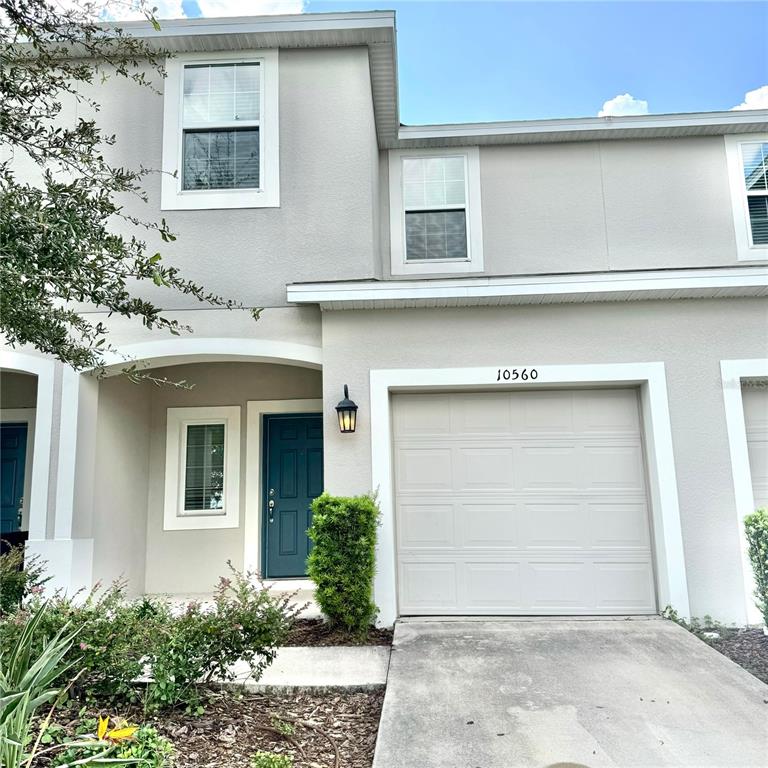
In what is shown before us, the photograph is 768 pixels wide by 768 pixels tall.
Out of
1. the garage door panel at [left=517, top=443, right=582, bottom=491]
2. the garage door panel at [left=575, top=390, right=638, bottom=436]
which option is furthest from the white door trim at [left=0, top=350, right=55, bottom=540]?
the garage door panel at [left=575, top=390, right=638, bottom=436]

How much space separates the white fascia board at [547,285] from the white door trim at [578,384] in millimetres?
762

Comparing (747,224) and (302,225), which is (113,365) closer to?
(302,225)

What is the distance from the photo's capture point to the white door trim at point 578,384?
5484 mm

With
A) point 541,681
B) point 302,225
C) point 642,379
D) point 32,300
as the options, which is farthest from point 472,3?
point 541,681

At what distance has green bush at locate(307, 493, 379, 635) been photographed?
5156 millimetres

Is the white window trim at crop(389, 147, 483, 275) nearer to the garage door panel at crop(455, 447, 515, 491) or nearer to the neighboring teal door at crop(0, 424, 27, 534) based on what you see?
the garage door panel at crop(455, 447, 515, 491)

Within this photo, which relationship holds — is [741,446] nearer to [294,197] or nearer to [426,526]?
[426,526]

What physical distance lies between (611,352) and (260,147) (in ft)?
15.0

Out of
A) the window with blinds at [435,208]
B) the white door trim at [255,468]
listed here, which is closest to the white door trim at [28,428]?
the white door trim at [255,468]

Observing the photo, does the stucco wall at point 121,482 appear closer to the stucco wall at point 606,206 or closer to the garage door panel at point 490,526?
the garage door panel at point 490,526

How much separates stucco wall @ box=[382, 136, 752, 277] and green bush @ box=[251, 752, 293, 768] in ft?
20.0

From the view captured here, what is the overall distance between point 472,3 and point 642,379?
17.9 feet

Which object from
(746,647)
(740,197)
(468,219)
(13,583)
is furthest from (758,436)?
(13,583)

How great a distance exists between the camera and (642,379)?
18.9 ft
